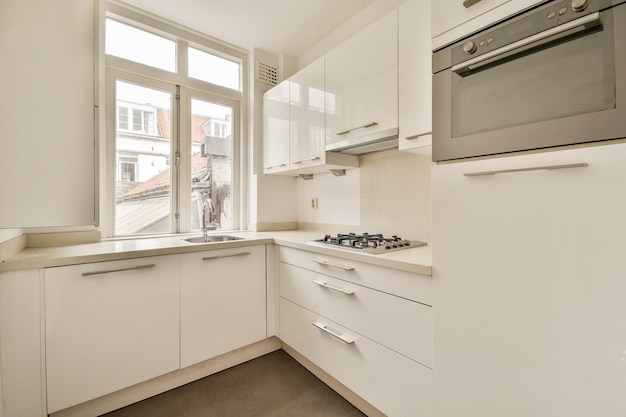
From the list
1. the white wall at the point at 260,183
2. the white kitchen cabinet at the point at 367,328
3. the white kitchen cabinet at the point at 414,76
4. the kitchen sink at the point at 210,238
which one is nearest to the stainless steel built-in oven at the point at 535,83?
Result: the white kitchen cabinet at the point at 414,76

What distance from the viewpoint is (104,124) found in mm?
2061

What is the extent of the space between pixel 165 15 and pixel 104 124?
38.8 inches

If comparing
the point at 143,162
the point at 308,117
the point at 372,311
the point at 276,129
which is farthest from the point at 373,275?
the point at 143,162

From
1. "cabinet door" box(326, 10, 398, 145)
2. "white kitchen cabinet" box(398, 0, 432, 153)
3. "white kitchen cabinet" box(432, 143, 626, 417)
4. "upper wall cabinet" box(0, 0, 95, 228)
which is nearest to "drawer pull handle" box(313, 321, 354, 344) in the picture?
"white kitchen cabinet" box(432, 143, 626, 417)

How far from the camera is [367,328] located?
143 centimetres

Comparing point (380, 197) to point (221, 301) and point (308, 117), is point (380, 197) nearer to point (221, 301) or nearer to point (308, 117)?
point (308, 117)

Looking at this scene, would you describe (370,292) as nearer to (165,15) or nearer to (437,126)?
(437,126)

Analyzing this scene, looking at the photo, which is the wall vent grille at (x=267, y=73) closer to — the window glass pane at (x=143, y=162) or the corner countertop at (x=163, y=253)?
the window glass pane at (x=143, y=162)

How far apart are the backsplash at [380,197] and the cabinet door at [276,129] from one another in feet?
1.37

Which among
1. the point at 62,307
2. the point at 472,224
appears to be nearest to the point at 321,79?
the point at 472,224

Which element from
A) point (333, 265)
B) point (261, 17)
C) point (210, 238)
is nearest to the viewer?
point (333, 265)

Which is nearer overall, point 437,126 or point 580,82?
point 580,82

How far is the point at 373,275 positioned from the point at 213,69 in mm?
2396

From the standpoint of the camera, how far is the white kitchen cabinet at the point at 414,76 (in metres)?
1.42
